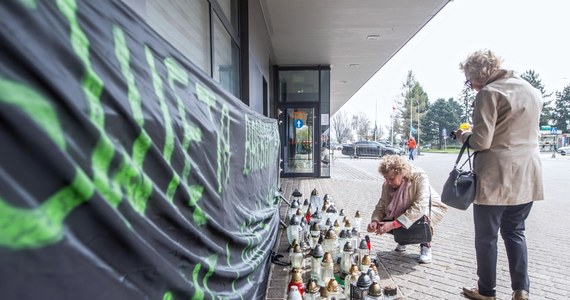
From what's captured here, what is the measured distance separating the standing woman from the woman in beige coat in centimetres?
70

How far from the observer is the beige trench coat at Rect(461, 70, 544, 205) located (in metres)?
2.48

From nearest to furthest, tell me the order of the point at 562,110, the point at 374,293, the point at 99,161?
the point at 99,161, the point at 374,293, the point at 562,110

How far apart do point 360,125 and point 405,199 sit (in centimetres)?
7543

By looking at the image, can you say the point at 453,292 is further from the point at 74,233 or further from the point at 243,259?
the point at 74,233

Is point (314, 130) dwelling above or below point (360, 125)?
below

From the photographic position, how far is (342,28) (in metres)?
6.92

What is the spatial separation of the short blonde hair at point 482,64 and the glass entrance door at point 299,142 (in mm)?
8108

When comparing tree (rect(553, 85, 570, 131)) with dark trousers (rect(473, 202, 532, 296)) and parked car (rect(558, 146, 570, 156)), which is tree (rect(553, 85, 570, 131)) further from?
dark trousers (rect(473, 202, 532, 296))

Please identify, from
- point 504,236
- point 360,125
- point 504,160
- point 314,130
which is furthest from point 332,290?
point 360,125

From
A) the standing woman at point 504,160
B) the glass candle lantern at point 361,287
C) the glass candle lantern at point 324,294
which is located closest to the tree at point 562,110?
the standing woman at point 504,160

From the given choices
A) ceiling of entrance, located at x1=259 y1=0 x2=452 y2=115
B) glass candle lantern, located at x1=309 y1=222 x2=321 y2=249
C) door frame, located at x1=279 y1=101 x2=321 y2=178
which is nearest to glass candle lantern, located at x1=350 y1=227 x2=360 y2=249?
glass candle lantern, located at x1=309 y1=222 x2=321 y2=249

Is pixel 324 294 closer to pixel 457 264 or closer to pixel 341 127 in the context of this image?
pixel 457 264

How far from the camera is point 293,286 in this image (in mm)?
2221

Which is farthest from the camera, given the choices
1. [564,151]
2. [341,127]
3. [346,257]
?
[341,127]
